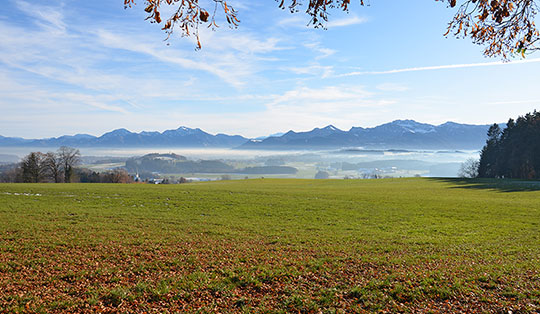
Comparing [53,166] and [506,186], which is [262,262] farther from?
[53,166]

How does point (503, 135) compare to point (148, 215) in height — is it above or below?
above

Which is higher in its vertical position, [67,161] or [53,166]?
[67,161]

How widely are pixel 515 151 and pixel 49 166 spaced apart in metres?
115

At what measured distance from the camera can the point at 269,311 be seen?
23.8ft

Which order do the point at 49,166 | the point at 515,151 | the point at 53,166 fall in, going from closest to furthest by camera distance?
the point at 49,166 < the point at 53,166 < the point at 515,151

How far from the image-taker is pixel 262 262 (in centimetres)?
1084

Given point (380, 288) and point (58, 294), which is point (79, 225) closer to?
point (58, 294)

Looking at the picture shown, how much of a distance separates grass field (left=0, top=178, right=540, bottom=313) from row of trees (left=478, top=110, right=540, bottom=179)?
66153mm

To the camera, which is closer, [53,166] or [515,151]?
[53,166]

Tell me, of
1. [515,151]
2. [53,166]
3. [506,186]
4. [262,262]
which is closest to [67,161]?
[53,166]

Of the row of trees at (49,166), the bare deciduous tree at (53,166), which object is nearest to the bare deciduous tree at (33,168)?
the row of trees at (49,166)

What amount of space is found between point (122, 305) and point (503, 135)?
101813mm

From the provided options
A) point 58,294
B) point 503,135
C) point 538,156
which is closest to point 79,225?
point 58,294

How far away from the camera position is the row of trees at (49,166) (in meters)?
69.6
